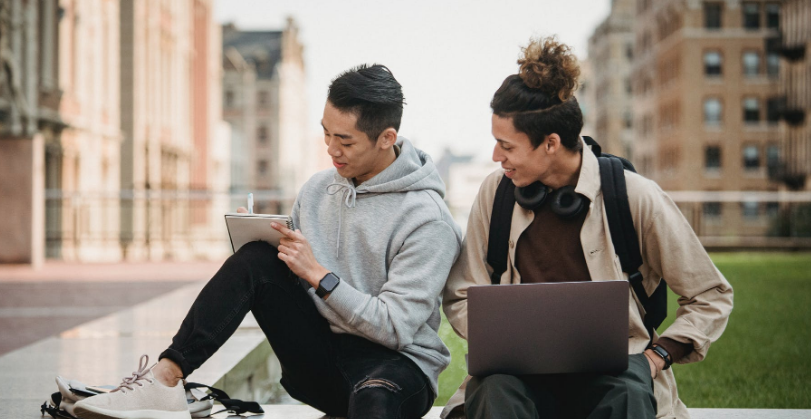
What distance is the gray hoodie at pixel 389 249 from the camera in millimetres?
2893

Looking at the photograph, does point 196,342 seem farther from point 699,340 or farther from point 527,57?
point 699,340

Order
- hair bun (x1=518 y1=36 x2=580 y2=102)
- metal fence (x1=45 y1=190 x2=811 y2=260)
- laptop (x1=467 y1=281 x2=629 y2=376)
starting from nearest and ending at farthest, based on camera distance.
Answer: laptop (x1=467 y1=281 x2=629 y2=376) → hair bun (x1=518 y1=36 x2=580 y2=102) → metal fence (x1=45 y1=190 x2=811 y2=260)

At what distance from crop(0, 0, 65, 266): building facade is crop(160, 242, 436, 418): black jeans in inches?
485

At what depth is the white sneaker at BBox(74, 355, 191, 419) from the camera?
111 inches

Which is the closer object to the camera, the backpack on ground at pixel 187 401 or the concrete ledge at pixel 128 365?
the backpack on ground at pixel 187 401

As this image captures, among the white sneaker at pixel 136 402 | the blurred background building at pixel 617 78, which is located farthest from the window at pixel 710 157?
the white sneaker at pixel 136 402

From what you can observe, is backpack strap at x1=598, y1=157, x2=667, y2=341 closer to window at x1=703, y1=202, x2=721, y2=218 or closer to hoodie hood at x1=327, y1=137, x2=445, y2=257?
hoodie hood at x1=327, y1=137, x2=445, y2=257

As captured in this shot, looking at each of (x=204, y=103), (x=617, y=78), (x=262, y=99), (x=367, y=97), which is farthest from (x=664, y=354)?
(x=262, y=99)

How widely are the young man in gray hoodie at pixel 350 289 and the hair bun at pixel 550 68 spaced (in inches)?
20.3

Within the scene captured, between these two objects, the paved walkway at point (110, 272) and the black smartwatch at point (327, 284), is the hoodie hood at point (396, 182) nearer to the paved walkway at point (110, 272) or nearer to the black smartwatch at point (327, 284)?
the black smartwatch at point (327, 284)

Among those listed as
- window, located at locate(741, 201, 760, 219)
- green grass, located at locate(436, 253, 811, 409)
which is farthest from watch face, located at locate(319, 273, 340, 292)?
window, located at locate(741, 201, 760, 219)

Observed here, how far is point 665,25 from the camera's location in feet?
175

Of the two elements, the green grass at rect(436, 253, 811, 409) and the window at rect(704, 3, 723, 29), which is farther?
the window at rect(704, 3, 723, 29)

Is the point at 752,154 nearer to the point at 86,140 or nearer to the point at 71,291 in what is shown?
the point at 86,140
